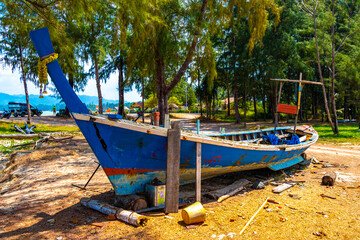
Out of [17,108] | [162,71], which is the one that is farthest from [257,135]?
[17,108]

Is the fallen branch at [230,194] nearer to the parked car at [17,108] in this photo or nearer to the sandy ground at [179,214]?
the sandy ground at [179,214]

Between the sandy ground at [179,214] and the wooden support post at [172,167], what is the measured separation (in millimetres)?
276

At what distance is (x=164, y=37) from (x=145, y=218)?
10.1 meters

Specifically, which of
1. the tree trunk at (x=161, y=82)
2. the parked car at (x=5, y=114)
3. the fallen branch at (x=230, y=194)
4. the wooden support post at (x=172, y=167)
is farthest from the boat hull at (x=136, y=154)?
the parked car at (x=5, y=114)

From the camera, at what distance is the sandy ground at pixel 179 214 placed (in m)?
4.28

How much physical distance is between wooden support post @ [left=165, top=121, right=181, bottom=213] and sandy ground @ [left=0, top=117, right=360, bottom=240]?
0.28m

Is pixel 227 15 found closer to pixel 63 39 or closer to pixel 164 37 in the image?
pixel 164 37

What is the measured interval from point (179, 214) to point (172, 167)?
3.38 feet

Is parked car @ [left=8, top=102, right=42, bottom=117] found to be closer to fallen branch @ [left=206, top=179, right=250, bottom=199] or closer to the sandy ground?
the sandy ground

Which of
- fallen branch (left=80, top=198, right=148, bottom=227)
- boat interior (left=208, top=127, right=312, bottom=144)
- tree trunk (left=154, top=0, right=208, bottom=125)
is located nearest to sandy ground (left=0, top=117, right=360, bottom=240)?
fallen branch (left=80, top=198, right=148, bottom=227)

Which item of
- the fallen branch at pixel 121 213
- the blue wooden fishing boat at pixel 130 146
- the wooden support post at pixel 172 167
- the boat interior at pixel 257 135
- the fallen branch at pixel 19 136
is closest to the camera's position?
the fallen branch at pixel 121 213

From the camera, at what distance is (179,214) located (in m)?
5.02

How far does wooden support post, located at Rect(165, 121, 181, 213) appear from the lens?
4938 mm

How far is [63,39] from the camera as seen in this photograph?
24.9 ft
